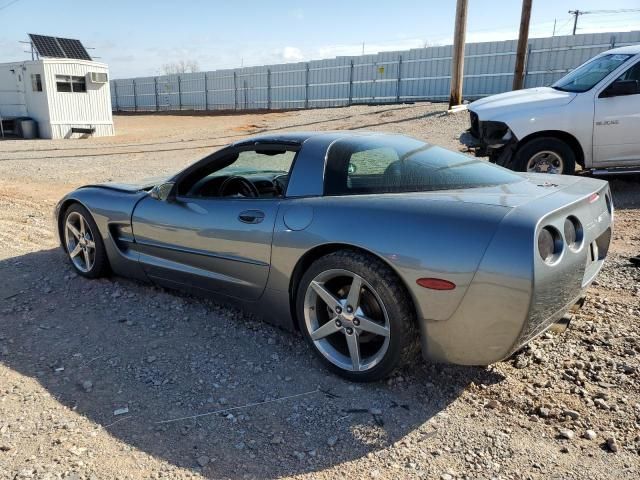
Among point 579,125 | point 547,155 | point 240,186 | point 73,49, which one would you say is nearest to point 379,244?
point 240,186

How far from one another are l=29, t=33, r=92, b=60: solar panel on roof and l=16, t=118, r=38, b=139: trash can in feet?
10.1

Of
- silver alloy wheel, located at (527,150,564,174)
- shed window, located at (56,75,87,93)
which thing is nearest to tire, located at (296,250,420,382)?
silver alloy wheel, located at (527,150,564,174)

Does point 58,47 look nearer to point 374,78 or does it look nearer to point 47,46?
point 47,46

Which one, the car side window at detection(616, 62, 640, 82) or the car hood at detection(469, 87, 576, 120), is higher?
the car side window at detection(616, 62, 640, 82)

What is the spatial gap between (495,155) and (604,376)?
5132 millimetres

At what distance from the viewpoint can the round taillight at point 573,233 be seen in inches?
106

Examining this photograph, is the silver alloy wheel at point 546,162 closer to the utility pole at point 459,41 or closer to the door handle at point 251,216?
the door handle at point 251,216

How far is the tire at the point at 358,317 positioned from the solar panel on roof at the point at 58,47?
24.6 metres

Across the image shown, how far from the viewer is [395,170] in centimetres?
320

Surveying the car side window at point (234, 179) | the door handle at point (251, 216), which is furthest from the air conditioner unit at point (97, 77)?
the door handle at point (251, 216)

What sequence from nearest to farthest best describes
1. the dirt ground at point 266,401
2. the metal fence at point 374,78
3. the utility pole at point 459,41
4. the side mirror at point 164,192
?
the dirt ground at point 266,401, the side mirror at point 164,192, the utility pole at point 459,41, the metal fence at point 374,78

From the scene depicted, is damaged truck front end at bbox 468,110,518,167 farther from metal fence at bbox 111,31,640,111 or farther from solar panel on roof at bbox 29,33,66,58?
solar panel on roof at bbox 29,33,66,58

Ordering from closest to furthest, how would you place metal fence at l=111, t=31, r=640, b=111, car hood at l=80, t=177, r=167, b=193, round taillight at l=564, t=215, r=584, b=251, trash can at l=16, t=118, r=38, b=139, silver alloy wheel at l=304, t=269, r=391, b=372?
round taillight at l=564, t=215, r=584, b=251 < silver alloy wheel at l=304, t=269, r=391, b=372 < car hood at l=80, t=177, r=167, b=193 < metal fence at l=111, t=31, r=640, b=111 < trash can at l=16, t=118, r=38, b=139

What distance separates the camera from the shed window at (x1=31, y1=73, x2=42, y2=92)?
21703 mm
